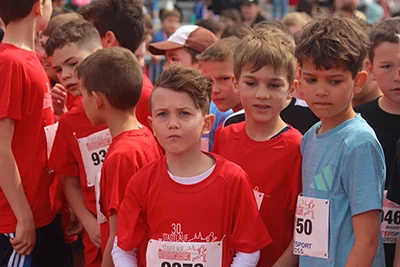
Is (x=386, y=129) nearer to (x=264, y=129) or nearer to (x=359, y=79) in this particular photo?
(x=359, y=79)

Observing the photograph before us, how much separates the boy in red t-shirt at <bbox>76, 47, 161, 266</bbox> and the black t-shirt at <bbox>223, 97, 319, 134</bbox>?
1.96ft

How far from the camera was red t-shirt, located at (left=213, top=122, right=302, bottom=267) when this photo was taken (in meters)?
3.66

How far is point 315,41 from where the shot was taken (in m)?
3.41

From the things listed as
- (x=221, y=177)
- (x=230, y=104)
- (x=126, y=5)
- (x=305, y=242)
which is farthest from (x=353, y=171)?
(x=126, y=5)

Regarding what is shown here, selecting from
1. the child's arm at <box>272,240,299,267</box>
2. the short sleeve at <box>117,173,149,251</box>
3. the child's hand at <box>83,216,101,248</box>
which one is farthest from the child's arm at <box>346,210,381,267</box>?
the child's hand at <box>83,216,101,248</box>

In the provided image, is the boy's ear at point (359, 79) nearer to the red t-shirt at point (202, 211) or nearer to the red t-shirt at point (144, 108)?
the red t-shirt at point (202, 211)

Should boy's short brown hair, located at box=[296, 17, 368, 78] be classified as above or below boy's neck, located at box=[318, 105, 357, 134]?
above

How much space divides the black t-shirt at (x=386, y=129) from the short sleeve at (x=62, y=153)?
190cm

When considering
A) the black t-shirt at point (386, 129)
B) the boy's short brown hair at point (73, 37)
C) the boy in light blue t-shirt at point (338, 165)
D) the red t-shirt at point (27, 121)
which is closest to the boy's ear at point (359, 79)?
the boy in light blue t-shirt at point (338, 165)

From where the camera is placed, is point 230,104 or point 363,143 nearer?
point 363,143

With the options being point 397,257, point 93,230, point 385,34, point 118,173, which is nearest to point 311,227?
point 397,257

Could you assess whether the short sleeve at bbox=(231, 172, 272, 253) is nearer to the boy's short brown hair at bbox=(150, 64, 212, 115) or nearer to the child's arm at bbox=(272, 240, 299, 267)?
the child's arm at bbox=(272, 240, 299, 267)

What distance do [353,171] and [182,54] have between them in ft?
9.84

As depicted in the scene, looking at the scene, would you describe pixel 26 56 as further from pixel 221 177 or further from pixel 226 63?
pixel 221 177
